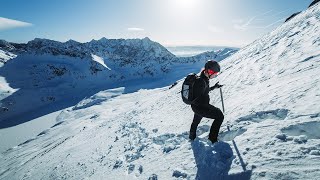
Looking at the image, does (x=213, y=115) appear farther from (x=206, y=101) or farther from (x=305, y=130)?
(x=305, y=130)

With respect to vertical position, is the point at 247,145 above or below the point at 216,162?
above

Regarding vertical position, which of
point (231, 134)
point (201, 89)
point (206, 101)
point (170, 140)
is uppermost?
point (201, 89)

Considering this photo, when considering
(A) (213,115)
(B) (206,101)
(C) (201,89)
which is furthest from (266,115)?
(C) (201,89)

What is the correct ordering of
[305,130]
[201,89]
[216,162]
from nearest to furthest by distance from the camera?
[305,130]
[216,162]
[201,89]

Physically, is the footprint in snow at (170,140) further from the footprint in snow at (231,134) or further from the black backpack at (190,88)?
the black backpack at (190,88)

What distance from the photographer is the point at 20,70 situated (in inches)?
6245

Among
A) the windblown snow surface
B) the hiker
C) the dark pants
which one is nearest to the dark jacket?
the hiker

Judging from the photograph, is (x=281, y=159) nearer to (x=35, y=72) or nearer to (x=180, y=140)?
(x=180, y=140)

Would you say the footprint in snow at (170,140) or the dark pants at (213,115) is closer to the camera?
the dark pants at (213,115)

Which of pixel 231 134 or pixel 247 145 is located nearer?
pixel 247 145

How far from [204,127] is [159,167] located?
2672 mm

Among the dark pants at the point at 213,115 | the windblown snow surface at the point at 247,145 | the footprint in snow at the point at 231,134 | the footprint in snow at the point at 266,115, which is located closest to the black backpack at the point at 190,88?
the dark pants at the point at 213,115

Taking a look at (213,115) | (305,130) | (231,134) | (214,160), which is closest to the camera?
(305,130)

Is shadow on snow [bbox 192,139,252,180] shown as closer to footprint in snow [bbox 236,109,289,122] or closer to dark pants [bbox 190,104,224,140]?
dark pants [bbox 190,104,224,140]
